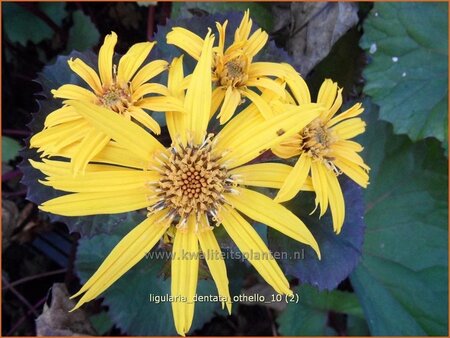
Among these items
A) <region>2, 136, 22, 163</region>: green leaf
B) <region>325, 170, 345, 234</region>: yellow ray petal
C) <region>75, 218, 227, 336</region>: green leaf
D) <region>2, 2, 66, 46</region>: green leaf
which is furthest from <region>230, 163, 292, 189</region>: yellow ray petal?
<region>2, 2, 66, 46</region>: green leaf

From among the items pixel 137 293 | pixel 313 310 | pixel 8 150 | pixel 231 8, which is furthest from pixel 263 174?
pixel 8 150

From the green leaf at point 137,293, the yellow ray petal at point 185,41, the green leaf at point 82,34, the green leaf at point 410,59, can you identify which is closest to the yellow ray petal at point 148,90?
the yellow ray petal at point 185,41

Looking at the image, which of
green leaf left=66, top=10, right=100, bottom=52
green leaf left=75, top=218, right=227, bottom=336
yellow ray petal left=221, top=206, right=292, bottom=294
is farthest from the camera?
green leaf left=66, top=10, right=100, bottom=52

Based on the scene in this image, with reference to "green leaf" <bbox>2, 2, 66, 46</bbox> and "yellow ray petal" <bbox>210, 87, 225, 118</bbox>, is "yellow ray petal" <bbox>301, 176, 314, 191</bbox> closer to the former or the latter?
"yellow ray petal" <bbox>210, 87, 225, 118</bbox>

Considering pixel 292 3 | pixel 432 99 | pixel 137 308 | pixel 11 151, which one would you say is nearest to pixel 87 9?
pixel 11 151

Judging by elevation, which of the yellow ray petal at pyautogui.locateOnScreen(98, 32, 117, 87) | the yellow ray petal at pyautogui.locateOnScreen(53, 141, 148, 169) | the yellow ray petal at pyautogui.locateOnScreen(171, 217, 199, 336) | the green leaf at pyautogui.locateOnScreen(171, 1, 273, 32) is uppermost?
the green leaf at pyautogui.locateOnScreen(171, 1, 273, 32)

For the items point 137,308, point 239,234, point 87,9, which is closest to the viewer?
point 239,234

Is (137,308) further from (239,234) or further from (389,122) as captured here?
(389,122)
